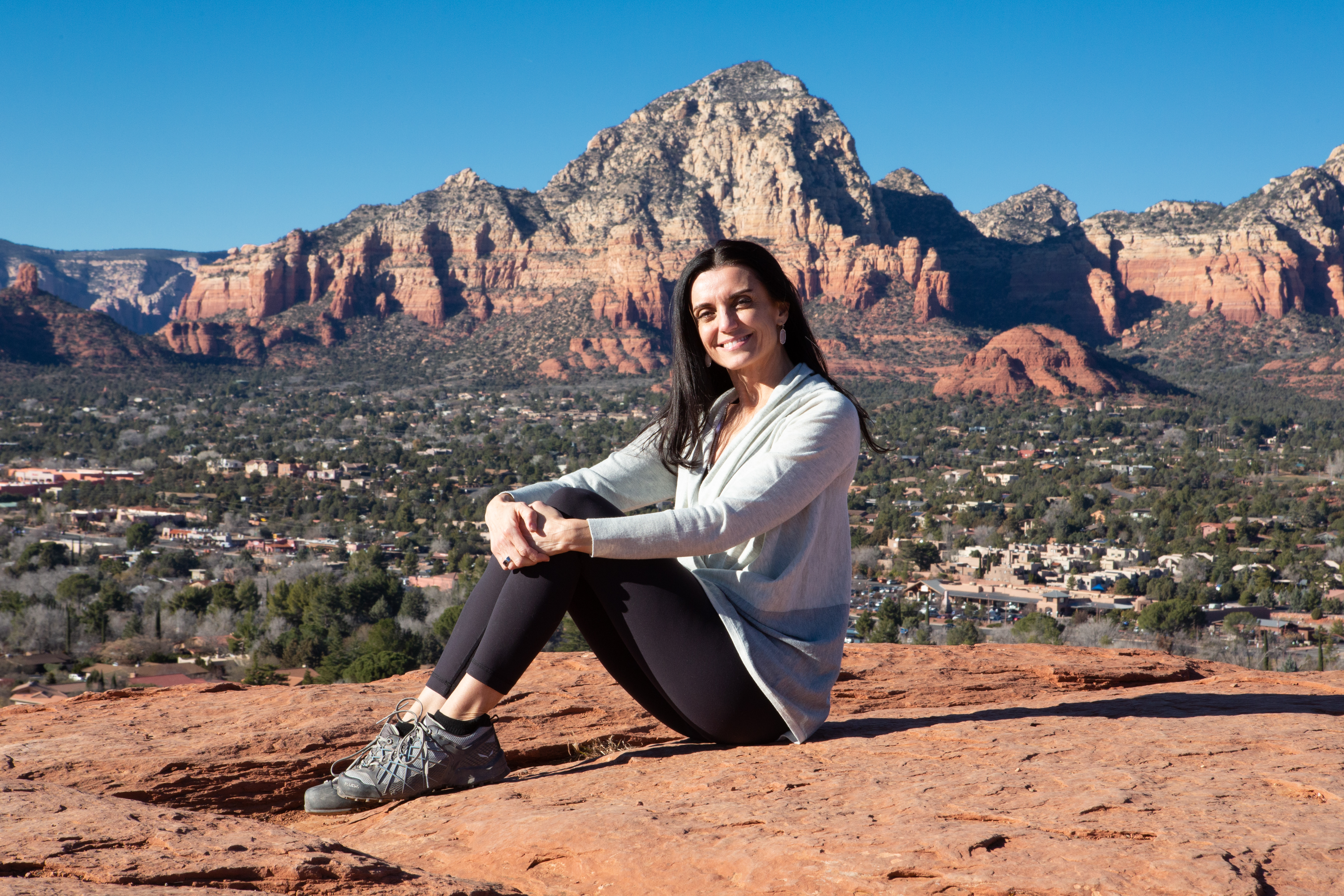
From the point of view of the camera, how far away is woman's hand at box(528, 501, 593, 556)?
8.60ft

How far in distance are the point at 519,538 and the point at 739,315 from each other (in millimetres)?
912

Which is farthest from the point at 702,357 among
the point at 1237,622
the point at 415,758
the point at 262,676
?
the point at 1237,622

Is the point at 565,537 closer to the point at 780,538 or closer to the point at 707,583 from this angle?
the point at 707,583

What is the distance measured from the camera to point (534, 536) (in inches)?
105

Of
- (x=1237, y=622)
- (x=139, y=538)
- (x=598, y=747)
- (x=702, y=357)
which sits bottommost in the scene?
(x=1237, y=622)

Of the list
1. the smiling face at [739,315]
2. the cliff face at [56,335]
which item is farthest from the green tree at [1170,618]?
the cliff face at [56,335]

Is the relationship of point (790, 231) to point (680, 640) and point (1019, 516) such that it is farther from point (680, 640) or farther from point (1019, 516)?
point (680, 640)

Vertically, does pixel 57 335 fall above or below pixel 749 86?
below

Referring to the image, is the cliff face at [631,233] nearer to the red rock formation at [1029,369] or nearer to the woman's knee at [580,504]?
the red rock formation at [1029,369]

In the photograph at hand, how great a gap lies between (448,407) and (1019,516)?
43223 millimetres

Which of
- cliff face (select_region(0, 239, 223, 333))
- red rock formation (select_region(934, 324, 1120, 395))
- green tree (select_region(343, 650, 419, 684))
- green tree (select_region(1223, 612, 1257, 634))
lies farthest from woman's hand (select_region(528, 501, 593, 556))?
cliff face (select_region(0, 239, 223, 333))

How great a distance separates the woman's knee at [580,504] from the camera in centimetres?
283

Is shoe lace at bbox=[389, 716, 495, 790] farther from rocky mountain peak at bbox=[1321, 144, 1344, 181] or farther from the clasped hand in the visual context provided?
rocky mountain peak at bbox=[1321, 144, 1344, 181]

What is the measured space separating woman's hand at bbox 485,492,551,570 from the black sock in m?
0.42
